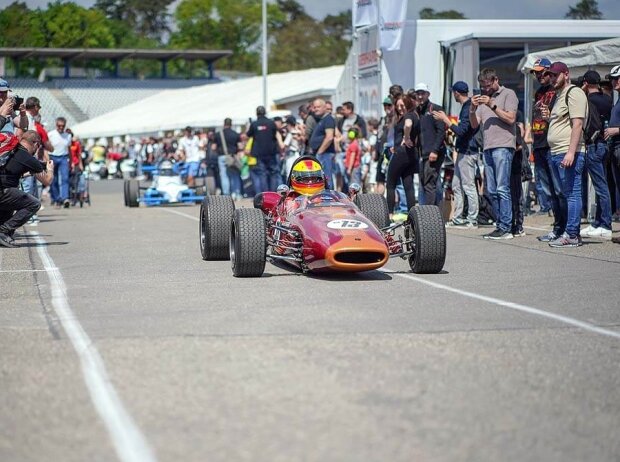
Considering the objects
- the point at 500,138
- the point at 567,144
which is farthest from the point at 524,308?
the point at 500,138

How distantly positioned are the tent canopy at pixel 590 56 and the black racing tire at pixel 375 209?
6672mm

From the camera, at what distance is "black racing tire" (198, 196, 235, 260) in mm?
13148

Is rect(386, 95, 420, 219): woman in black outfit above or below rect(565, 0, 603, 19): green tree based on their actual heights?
below

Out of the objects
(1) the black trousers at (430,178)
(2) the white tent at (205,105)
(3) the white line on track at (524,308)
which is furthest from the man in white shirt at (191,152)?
(3) the white line on track at (524,308)

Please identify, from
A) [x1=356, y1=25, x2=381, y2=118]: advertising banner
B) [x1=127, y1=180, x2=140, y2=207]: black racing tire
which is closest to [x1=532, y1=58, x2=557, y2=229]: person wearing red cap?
[x1=356, y1=25, x2=381, y2=118]: advertising banner

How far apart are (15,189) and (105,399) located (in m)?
10.1

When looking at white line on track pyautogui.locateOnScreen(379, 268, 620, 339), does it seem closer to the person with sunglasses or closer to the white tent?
the person with sunglasses

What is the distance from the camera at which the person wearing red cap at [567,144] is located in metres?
14.0

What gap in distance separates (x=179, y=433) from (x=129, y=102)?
91.9m

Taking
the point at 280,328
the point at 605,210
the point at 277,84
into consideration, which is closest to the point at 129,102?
the point at 277,84

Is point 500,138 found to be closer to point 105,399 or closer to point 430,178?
point 430,178

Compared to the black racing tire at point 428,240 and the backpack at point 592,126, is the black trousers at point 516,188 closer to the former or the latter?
the backpack at point 592,126

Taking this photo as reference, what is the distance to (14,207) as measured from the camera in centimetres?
1562

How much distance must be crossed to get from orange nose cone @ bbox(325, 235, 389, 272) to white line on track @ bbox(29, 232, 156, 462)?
251 cm
